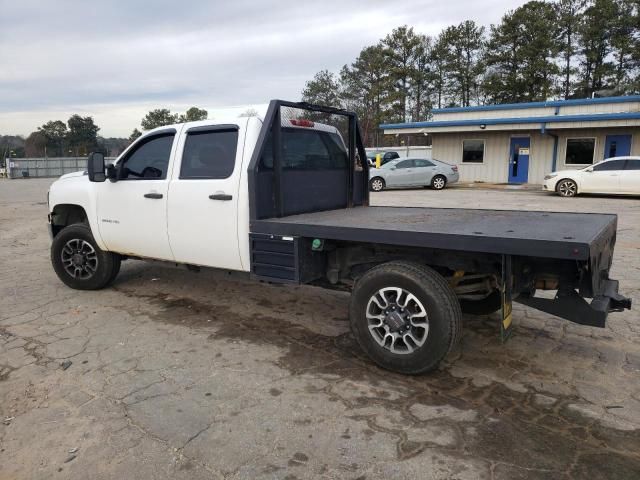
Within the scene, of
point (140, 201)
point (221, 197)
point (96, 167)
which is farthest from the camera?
point (96, 167)

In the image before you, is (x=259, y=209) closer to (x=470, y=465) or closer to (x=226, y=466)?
(x=226, y=466)

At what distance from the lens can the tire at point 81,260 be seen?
6.00 metres

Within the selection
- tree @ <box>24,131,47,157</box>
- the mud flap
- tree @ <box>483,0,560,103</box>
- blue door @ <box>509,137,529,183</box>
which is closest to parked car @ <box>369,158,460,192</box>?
blue door @ <box>509,137,529,183</box>

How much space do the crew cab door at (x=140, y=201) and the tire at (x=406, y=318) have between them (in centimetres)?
238

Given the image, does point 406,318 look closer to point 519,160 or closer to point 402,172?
point 402,172

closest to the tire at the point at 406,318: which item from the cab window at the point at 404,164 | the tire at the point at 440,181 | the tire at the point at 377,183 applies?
the tire at the point at 377,183

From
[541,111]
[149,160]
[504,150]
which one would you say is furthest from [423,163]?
[149,160]

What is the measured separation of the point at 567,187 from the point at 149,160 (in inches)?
654

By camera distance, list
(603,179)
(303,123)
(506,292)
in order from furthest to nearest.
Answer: (603,179) < (303,123) < (506,292)

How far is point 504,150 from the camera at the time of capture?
24828 mm

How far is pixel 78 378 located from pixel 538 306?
11.4ft

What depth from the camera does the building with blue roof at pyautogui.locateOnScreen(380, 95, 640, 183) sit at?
71.5 feet

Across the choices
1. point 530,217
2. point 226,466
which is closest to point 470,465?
point 226,466

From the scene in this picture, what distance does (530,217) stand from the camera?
173 inches
